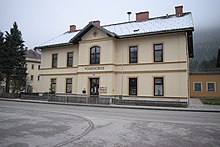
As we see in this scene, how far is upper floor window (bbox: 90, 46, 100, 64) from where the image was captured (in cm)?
2416

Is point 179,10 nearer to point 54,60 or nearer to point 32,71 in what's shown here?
point 54,60

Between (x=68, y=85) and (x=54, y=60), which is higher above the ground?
(x=54, y=60)

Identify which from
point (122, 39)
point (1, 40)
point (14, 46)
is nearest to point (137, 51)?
point (122, 39)

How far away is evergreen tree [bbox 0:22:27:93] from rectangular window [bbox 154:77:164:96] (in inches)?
936

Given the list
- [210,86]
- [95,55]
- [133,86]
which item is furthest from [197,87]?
[95,55]

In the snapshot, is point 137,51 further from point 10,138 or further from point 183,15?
point 10,138

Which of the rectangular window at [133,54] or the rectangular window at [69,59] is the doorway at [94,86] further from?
the rectangular window at [133,54]

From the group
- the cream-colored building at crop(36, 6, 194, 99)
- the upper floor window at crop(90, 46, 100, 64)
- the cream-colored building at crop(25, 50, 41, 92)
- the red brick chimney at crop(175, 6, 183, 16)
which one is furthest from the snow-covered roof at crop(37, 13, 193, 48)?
the cream-colored building at crop(25, 50, 41, 92)

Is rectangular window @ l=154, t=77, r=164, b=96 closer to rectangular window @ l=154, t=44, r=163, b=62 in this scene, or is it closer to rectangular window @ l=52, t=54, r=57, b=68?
rectangular window @ l=154, t=44, r=163, b=62

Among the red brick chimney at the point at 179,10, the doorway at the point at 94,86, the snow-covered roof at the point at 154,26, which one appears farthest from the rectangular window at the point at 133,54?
the red brick chimney at the point at 179,10

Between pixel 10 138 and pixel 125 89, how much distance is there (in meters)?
17.2

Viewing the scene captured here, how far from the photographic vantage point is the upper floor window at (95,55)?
79.3ft

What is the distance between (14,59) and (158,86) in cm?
2456

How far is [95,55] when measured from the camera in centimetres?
2430
